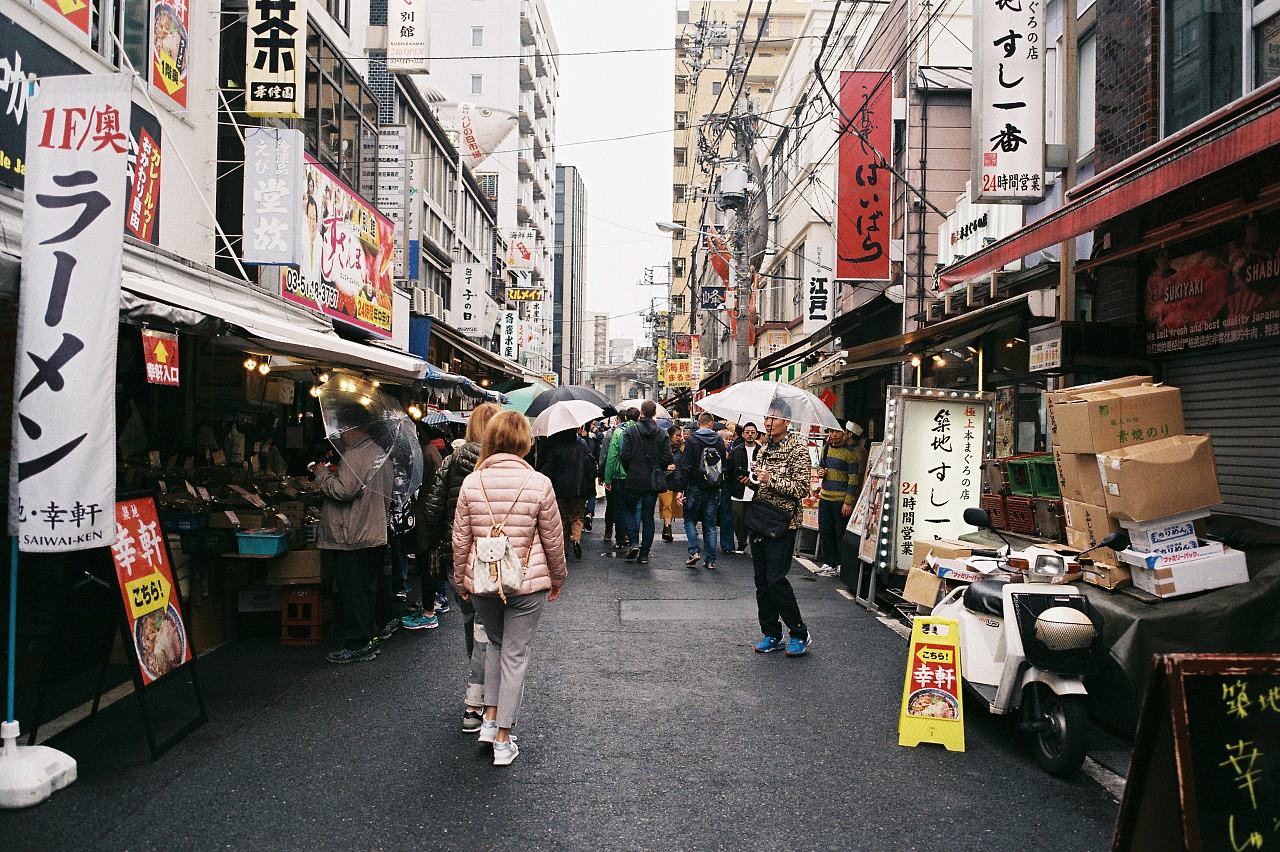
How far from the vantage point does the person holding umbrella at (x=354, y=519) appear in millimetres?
7012

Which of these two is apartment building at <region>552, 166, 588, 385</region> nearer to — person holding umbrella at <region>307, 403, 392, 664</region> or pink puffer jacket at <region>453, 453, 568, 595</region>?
person holding umbrella at <region>307, 403, 392, 664</region>

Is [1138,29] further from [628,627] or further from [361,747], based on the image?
[361,747]

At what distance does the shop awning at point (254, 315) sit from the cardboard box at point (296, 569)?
5.45ft

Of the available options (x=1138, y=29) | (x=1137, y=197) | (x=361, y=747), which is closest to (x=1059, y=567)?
(x=1137, y=197)

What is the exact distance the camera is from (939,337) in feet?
38.9

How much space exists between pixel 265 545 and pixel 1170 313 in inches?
326

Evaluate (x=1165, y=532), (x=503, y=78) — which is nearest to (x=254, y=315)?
(x=1165, y=532)

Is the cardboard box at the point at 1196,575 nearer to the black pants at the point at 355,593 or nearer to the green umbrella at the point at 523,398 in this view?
the black pants at the point at 355,593

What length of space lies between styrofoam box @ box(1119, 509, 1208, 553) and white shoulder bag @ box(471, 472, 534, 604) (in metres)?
3.77

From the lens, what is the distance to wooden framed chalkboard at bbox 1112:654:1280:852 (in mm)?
2688

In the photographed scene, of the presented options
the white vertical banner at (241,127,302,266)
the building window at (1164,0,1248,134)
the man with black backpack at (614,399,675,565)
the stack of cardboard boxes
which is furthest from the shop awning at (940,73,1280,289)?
the white vertical banner at (241,127,302,266)

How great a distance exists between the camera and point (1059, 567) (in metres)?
5.71

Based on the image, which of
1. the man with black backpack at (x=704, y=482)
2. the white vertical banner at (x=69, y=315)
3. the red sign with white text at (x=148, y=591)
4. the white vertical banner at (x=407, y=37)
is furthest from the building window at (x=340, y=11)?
the red sign with white text at (x=148, y=591)

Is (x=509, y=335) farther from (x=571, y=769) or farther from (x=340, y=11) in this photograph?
(x=571, y=769)
